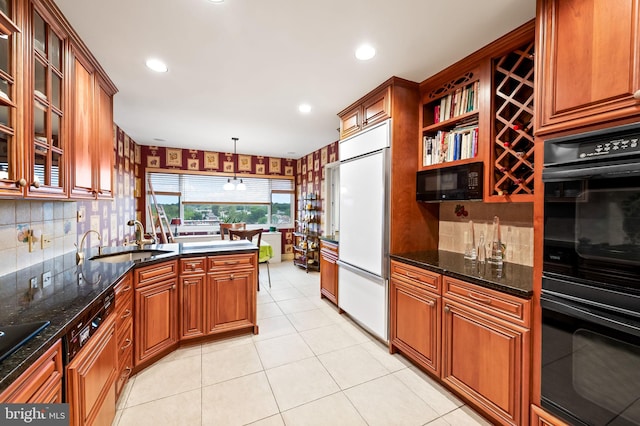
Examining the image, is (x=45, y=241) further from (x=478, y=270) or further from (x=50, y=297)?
(x=478, y=270)

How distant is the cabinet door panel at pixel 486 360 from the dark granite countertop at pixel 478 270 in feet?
0.68

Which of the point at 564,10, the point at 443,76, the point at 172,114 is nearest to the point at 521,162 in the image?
the point at 564,10

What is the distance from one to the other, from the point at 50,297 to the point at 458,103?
9.72 feet

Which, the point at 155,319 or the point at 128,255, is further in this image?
the point at 128,255

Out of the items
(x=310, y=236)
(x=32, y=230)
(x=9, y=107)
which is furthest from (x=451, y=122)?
(x=310, y=236)

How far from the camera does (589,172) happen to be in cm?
119

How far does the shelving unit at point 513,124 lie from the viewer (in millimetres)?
1751

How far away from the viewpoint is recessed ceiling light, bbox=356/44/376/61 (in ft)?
6.25

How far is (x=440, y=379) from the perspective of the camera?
6.37 ft

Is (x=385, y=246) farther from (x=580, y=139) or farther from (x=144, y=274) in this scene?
(x=144, y=274)

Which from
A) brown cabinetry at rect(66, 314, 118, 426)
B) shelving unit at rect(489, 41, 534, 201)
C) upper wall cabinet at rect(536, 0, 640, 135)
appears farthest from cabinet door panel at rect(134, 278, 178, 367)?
upper wall cabinet at rect(536, 0, 640, 135)

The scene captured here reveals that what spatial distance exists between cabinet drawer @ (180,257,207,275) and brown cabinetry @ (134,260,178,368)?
64 millimetres

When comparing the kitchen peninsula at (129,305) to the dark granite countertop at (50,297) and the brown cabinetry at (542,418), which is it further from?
the brown cabinetry at (542,418)

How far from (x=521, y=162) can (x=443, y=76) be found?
3.36 ft
